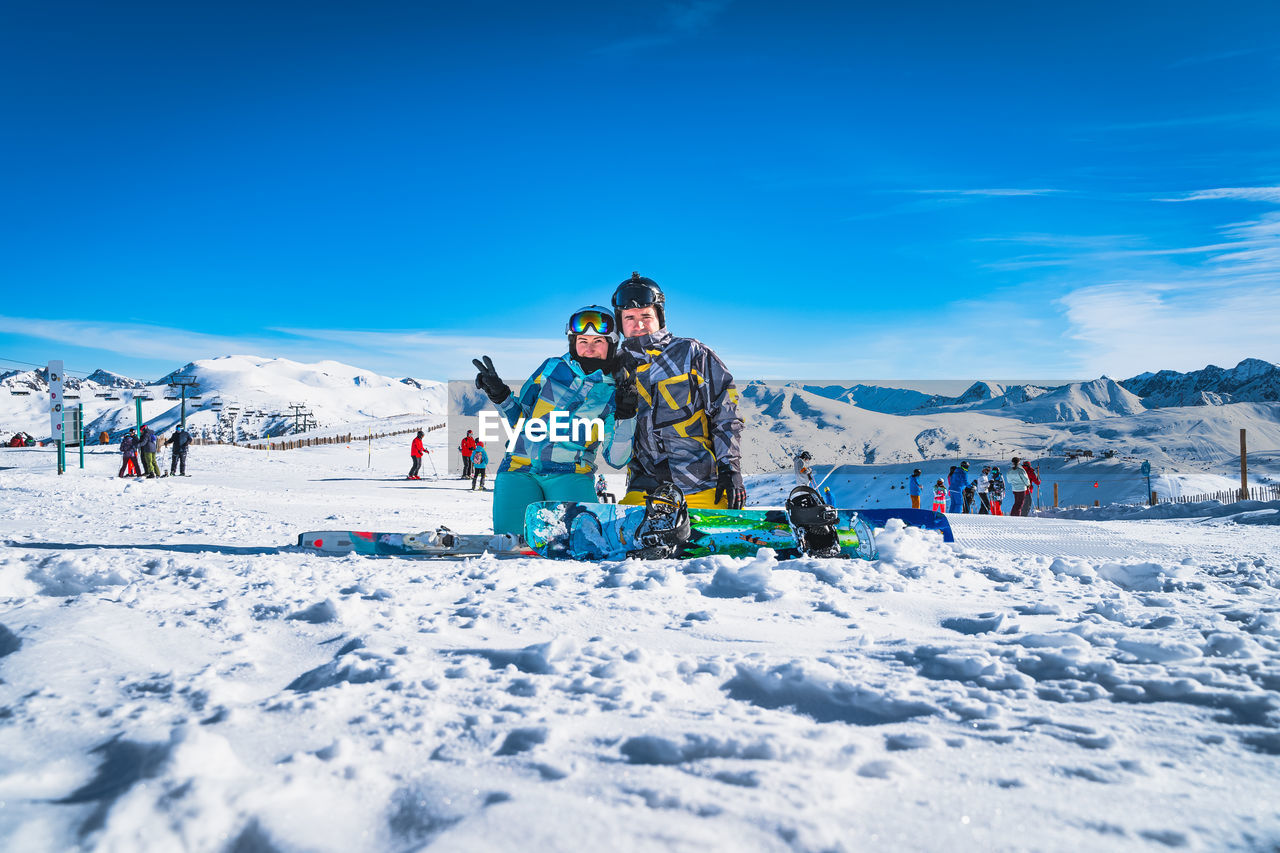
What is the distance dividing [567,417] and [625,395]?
426 mm

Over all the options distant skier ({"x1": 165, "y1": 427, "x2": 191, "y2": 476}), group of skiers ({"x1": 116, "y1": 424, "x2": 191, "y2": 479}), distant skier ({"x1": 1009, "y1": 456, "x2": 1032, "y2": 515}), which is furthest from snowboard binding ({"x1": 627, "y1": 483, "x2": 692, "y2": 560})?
distant skier ({"x1": 165, "y1": 427, "x2": 191, "y2": 476})

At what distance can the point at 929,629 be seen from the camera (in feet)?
8.50

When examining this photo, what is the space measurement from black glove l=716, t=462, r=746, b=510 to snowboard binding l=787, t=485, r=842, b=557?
585mm

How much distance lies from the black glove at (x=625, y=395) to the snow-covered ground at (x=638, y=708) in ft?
4.46

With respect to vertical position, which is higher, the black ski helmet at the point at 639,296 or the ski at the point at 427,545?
the black ski helmet at the point at 639,296

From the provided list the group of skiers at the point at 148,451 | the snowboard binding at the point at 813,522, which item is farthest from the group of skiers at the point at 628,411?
the group of skiers at the point at 148,451

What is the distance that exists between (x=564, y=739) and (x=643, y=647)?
0.68 meters

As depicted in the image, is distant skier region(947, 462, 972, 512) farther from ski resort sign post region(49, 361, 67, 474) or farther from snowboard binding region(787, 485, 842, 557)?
ski resort sign post region(49, 361, 67, 474)

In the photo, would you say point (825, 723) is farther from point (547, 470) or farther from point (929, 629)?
point (547, 470)

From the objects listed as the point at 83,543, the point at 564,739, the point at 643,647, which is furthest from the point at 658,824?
the point at 83,543

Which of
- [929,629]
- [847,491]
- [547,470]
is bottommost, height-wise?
[847,491]

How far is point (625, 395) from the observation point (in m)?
4.55

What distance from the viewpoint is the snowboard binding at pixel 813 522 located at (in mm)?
3891

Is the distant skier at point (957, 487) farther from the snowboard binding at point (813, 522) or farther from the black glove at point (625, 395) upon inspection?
the black glove at point (625, 395)
